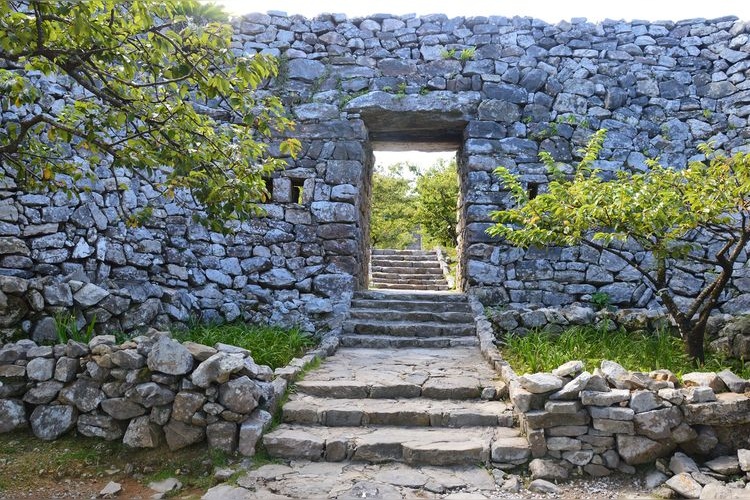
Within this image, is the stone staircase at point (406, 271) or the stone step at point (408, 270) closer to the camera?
the stone staircase at point (406, 271)

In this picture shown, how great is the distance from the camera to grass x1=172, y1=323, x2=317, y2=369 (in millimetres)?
5066

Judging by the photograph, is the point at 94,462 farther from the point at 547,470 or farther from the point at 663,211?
the point at 663,211

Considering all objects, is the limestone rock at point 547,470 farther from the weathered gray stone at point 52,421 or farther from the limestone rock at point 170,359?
the weathered gray stone at point 52,421

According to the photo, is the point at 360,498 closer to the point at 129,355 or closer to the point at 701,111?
the point at 129,355

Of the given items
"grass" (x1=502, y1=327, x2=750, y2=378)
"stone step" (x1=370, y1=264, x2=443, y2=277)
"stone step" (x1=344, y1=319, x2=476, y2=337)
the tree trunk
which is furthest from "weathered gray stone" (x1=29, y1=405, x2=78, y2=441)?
"stone step" (x1=370, y1=264, x2=443, y2=277)

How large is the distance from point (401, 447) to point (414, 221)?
10.9 meters

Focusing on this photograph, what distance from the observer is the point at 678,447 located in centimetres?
354

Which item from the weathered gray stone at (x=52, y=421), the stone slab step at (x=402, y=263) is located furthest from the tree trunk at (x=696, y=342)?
the stone slab step at (x=402, y=263)

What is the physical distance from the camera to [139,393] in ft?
11.9

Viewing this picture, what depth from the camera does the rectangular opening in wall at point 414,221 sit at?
10.7 metres

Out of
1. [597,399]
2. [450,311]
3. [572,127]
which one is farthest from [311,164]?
[597,399]

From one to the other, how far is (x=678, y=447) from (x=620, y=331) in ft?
8.07

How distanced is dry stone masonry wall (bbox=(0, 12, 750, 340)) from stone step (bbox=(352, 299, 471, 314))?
29 cm

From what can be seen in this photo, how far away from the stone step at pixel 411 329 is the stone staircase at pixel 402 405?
1cm
